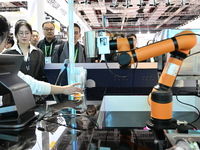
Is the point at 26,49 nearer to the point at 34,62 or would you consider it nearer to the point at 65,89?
the point at 34,62

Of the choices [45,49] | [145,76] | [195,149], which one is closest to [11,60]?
[195,149]

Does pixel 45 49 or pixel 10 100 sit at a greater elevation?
pixel 45 49

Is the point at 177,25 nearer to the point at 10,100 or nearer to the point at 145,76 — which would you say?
the point at 145,76

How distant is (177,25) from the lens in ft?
46.5

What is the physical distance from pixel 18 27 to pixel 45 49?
828 mm

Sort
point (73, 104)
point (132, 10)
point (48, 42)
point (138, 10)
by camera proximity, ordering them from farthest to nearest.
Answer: point (138, 10), point (132, 10), point (48, 42), point (73, 104)

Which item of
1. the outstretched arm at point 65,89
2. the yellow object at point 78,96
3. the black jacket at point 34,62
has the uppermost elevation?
the black jacket at point 34,62

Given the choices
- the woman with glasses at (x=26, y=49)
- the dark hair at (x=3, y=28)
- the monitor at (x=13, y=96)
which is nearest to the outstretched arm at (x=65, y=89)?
the monitor at (x=13, y=96)

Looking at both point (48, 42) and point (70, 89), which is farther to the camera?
point (48, 42)

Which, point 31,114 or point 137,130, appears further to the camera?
point 31,114

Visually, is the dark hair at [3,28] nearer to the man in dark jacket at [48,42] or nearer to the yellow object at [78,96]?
the yellow object at [78,96]

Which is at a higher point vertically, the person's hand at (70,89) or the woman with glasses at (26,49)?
the woman with glasses at (26,49)

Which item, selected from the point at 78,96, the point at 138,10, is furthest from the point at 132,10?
the point at 78,96

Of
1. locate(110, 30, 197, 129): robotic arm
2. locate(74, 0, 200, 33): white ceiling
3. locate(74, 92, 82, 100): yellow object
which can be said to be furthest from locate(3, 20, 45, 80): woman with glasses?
locate(74, 0, 200, 33): white ceiling
